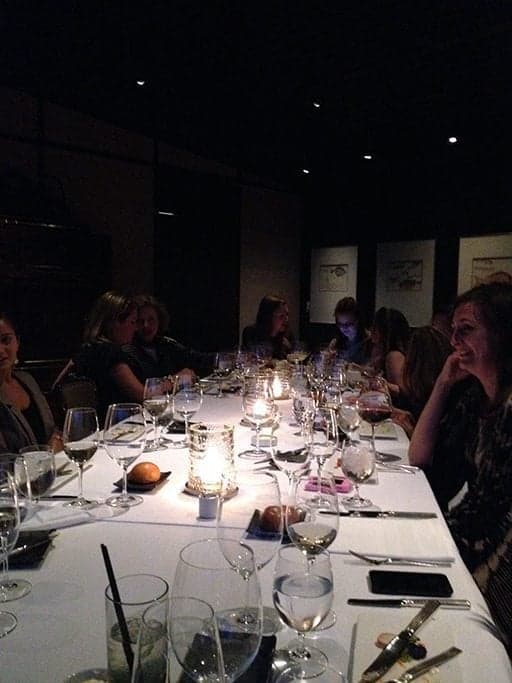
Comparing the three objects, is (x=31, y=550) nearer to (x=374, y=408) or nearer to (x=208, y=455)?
(x=208, y=455)

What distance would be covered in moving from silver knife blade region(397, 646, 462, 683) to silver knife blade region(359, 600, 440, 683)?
0.03m

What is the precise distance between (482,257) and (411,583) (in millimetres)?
5479

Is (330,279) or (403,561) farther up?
(330,279)

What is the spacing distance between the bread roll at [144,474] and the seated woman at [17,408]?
0.69 meters

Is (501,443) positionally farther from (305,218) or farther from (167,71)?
(305,218)

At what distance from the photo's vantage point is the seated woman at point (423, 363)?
9.21ft

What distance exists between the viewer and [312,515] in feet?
3.49

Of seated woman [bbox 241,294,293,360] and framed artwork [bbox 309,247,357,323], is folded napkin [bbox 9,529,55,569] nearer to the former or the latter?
seated woman [bbox 241,294,293,360]

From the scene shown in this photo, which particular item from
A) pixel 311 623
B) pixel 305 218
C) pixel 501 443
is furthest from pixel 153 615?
pixel 305 218

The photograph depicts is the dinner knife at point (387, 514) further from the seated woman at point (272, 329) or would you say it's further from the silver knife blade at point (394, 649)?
the seated woman at point (272, 329)

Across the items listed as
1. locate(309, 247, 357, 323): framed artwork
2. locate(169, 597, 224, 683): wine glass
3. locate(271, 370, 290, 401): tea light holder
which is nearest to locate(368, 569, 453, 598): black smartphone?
locate(169, 597, 224, 683): wine glass

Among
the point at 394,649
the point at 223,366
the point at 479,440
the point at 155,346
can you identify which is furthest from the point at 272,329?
the point at 394,649

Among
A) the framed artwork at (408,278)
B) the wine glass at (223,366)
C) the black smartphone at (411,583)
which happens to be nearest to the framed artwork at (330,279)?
the framed artwork at (408,278)

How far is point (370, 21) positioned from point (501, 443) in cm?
268
